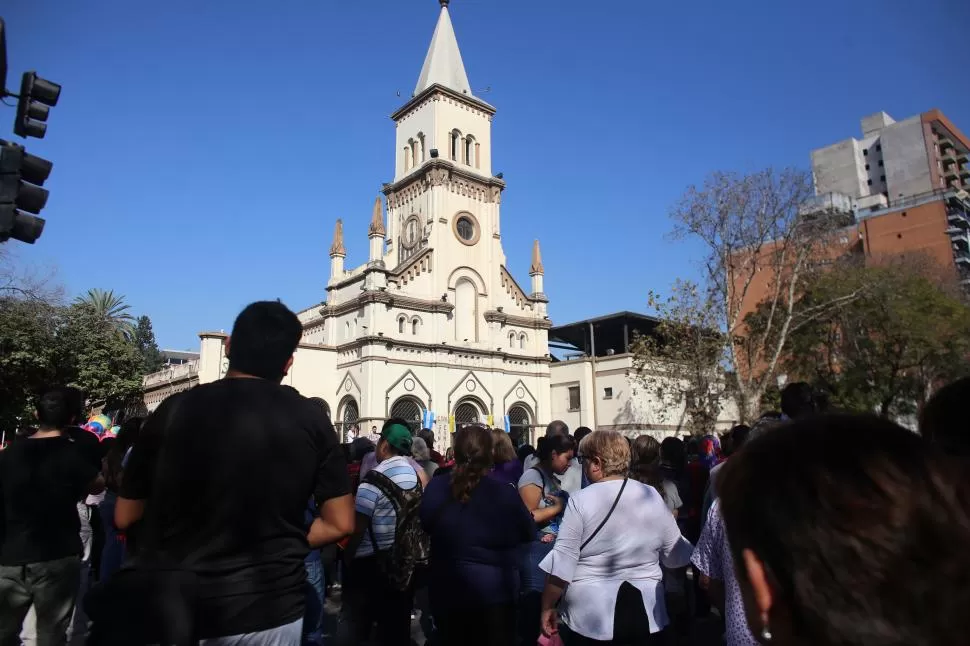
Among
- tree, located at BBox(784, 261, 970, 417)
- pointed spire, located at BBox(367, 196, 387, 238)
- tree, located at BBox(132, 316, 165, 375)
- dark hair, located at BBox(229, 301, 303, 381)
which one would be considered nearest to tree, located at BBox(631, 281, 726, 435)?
tree, located at BBox(784, 261, 970, 417)

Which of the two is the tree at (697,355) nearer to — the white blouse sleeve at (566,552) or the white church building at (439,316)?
the white church building at (439,316)

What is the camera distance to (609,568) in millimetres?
3781

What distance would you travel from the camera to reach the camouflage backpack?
4.74 metres

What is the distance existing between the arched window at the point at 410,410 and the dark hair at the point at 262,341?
27.8m

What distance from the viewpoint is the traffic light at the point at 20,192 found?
7.06 metres

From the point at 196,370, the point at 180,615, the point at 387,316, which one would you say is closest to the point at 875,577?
the point at 180,615

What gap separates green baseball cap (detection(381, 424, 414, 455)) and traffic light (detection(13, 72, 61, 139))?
607cm

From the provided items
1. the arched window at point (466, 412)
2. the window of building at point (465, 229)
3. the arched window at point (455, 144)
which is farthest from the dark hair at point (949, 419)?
the arched window at point (455, 144)

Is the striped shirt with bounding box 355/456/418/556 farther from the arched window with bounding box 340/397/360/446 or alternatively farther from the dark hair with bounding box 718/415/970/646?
the arched window with bounding box 340/397/360/446

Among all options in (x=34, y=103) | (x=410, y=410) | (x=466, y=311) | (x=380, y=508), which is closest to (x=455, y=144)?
(x=466, y=311)

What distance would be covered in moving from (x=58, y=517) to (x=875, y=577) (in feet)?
16.2

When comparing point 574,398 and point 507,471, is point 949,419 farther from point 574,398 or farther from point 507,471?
point 574,398

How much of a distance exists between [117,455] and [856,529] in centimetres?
656

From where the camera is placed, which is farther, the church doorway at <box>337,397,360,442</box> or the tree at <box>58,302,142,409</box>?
the church doorway at <box>337,397,360,442</box>
